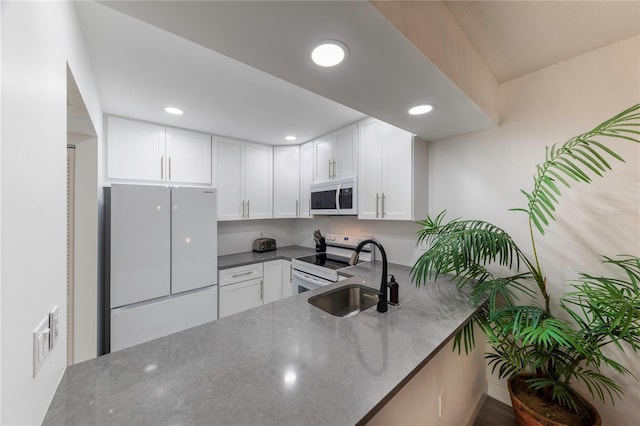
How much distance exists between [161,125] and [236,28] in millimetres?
2135

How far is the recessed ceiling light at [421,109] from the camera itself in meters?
1.39

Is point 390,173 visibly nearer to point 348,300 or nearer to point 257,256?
point 348,300

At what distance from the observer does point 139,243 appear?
1.94 m

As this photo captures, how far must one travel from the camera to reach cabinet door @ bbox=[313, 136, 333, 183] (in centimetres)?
274

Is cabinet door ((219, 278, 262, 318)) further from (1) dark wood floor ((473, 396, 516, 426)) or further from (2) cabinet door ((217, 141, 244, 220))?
(1) dark wood floor ((473, 396, 516, 426))

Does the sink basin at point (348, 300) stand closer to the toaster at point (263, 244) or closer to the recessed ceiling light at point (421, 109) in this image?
the recessed ceiling light at point (421, 109)

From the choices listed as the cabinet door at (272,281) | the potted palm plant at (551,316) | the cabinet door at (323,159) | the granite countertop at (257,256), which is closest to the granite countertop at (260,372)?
the potted palm plant at (551,316)

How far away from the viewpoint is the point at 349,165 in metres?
2.52

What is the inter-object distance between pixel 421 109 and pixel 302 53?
0.87 metres

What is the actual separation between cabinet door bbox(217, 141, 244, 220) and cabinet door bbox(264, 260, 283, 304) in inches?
29.5

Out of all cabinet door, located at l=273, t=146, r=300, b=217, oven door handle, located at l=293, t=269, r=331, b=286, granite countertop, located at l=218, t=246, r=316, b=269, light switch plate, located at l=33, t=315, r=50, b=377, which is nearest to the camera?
light switch plate, located at l=33, t=315, r=50, b=377

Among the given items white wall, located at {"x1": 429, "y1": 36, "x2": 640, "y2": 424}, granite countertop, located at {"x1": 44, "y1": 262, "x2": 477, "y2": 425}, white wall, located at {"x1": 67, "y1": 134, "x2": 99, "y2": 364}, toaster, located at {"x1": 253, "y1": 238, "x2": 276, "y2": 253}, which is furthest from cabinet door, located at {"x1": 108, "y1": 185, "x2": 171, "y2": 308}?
→ white wall, located at {"x1": 429, "y1": 36, "x2": 640, "y2": 424}

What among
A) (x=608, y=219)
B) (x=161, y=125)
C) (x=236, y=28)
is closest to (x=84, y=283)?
(x=161, y=125)

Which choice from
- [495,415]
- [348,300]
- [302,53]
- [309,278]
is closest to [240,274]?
[309,278]
